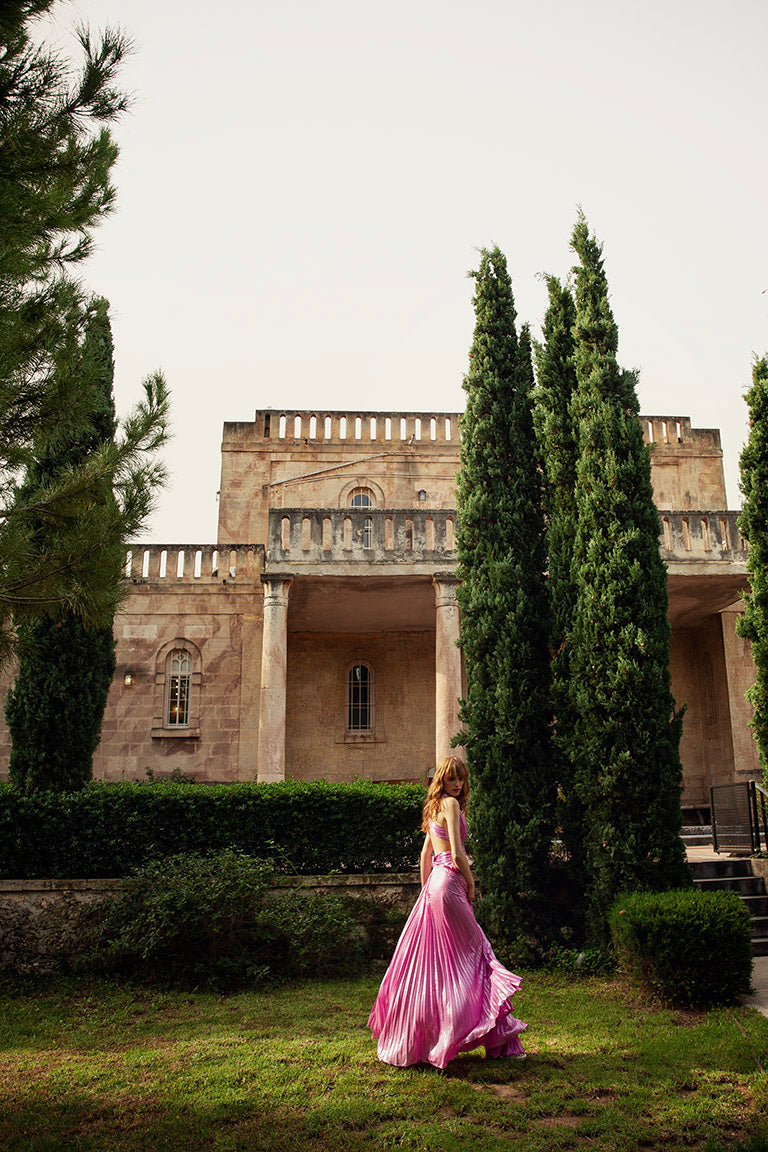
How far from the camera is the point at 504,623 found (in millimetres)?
10398

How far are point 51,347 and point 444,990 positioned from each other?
5.86 m

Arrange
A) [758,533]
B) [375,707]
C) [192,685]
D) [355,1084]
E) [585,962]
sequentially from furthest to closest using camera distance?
[375,707] → [192,685] → [758,533] → [585,962] → [355,1084]

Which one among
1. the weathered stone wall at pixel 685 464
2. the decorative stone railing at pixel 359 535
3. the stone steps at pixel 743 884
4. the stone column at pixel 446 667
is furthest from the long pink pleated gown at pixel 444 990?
the weathered stone wall at pixel 685 464

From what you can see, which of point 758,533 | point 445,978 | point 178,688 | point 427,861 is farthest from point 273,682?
point 445,978

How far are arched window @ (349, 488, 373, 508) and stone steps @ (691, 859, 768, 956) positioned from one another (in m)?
15.4

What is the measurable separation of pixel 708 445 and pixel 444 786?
22.1m

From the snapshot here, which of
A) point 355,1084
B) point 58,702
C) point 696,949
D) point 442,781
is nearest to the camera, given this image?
point 355,1084

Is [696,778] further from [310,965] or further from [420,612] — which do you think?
[310,965]

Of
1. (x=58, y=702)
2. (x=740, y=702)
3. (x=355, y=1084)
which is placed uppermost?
(x=740, y=702)

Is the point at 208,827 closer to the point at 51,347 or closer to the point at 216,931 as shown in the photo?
the point at 216,931

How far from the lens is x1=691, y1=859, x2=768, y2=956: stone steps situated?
32.3 ft

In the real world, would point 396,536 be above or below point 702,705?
above

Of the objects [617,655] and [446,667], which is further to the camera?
[446,667]

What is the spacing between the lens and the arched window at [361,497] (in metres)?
24.9
